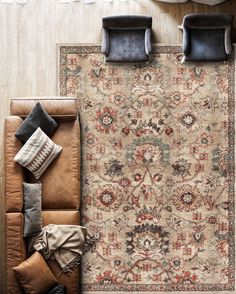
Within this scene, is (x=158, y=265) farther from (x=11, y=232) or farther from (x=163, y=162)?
(x=11, y=232)

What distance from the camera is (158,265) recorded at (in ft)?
18.4

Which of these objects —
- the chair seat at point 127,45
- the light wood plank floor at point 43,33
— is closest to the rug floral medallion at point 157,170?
the chair seat at point 127,45

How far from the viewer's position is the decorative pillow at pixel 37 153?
5.23m

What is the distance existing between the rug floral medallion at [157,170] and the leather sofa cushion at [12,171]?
0.71m

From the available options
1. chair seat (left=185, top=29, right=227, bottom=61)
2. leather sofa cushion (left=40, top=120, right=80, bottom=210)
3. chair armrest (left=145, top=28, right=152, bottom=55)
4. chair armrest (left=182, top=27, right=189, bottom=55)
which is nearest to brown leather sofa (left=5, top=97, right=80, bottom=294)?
leather sofa cushion (left=40, top=120, right=80, bottom=210)

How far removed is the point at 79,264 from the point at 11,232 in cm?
79

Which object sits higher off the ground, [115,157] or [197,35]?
[197,35]

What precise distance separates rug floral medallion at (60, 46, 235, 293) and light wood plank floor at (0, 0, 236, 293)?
217mm

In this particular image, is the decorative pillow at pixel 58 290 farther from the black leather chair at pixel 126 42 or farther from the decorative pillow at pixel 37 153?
the black leather chair at pixel 126 42

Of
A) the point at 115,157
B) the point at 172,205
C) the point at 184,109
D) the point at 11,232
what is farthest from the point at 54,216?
the point at 184,109

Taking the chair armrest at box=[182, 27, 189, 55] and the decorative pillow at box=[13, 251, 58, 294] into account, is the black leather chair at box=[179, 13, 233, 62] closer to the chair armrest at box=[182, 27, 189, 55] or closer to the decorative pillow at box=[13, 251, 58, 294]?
the chair armrest at box=[182, 27, 189, 55]

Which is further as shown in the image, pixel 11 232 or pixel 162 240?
pixel 162 240

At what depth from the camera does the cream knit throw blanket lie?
531 cm

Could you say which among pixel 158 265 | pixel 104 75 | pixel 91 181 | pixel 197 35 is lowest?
pixel 158 265
